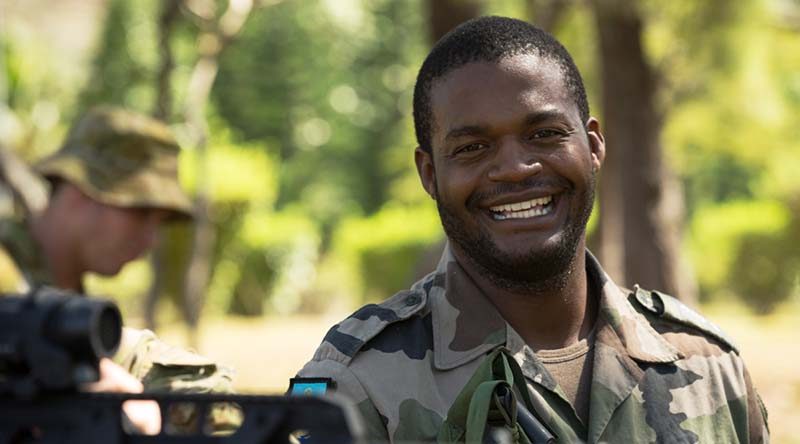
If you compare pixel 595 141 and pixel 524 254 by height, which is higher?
pixel 595 141

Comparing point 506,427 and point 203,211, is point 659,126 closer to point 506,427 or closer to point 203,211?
point 203,211

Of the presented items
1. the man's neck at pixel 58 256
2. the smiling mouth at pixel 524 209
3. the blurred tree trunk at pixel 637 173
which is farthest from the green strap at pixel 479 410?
the blurred tree trunk at pixel 637 173

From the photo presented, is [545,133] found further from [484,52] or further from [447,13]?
[447,13]

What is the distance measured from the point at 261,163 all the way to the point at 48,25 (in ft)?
111

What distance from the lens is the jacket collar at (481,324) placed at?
2766mm

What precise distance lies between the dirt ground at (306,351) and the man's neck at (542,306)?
6.60 m

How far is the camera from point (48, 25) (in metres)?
51.8

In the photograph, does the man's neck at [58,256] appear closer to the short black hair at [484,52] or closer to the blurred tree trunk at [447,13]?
the short black hair at [484,52]

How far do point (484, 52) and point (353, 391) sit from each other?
0.75 m

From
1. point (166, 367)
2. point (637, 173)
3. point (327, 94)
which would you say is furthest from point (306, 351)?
point (327, 94)

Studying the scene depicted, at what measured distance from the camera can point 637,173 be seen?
12602 millimetres

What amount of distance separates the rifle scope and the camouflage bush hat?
270 cm

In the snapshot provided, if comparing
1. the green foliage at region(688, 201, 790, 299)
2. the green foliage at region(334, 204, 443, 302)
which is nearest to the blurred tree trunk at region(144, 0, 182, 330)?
the green foliage at region(334, 204, 443, 302)

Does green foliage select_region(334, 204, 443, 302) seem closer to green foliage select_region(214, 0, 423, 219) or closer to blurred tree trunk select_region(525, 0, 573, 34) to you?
blurred tree trunk select_region(525, 0, 573, 34)
